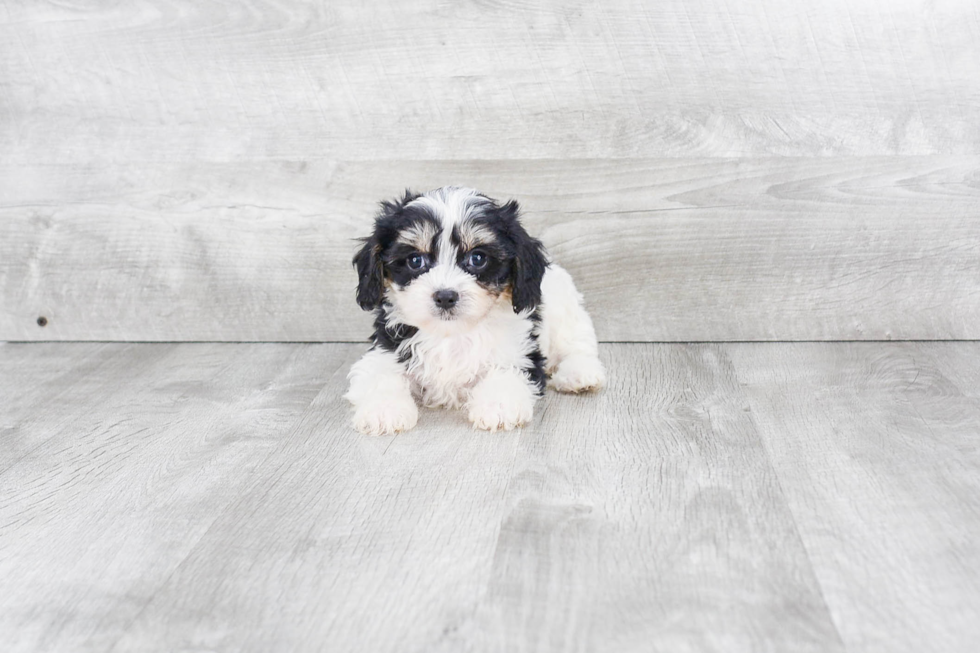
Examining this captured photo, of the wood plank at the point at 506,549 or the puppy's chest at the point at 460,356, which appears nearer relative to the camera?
the wood plank at the point at 506,549

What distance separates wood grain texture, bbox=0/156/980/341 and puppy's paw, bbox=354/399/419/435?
1025 mm

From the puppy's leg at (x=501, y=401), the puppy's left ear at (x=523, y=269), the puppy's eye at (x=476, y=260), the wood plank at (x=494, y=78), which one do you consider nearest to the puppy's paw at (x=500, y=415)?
the puppy's leg at (x=501, y=401)

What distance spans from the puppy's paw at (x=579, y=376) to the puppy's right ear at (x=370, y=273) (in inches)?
25.0

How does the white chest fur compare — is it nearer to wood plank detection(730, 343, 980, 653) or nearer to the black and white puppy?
the black and white puppy

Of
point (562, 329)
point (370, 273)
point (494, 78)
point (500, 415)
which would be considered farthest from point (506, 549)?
point (494, 78)

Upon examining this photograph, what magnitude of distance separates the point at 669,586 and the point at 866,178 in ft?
6.79

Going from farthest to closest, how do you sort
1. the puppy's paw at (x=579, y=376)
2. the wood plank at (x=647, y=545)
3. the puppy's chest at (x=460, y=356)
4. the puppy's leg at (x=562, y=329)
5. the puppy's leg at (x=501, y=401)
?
the puppy's leg at (x=562, y=329), the puppy's paw at (x=579, y=376), the puppy's chest at (x=460, y=356), the puppy's leg at (x=501, y=401), the wood plank at (x=647, y=545)

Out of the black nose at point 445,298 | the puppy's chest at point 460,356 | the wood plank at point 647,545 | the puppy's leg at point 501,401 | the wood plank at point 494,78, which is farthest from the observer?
the wood plank at point 494,78

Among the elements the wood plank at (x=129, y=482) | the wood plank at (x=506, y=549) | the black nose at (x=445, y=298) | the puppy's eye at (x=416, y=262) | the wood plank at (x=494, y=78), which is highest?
the wood plank at (x=494, y=78)

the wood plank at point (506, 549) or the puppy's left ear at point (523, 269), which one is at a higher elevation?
the puppy's left ear at point (523, 269)

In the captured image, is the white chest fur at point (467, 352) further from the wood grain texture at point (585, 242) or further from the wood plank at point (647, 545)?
the wood grain texture at point (585, 242)

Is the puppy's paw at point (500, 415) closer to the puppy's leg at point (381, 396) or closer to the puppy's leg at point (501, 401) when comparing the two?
the puppy's leg at point (501, 401)

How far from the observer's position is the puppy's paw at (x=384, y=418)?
2.44 meters

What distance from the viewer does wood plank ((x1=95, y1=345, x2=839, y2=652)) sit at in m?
1.51
